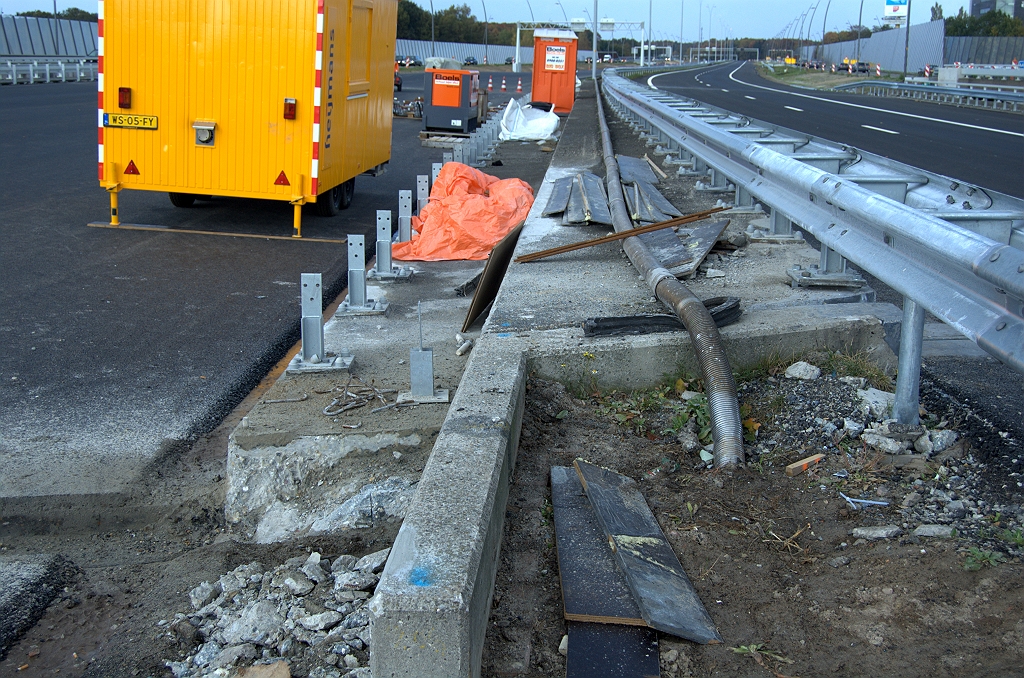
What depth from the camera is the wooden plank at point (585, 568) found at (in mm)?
2805

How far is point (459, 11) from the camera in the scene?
137500mm

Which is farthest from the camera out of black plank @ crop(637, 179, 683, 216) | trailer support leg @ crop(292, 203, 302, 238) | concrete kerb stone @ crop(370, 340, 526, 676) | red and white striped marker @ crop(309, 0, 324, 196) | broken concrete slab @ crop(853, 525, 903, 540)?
trailer support leg @ crop(292, 203, 302, 238)

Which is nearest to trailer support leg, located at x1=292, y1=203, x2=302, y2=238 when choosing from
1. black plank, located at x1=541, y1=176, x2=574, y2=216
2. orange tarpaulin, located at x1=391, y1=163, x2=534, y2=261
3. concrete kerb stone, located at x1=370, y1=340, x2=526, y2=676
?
orange tarpaulin, located at x1=391, y1=163, x2=534, y2=261

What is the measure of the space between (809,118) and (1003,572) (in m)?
26.9

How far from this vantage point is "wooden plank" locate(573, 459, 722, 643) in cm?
276

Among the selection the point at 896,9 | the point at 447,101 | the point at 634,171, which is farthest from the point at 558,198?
the point at 896,9

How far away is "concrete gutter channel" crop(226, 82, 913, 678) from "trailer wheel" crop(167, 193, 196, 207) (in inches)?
247

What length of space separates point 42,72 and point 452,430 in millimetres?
43372

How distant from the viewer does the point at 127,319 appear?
710 centimetres

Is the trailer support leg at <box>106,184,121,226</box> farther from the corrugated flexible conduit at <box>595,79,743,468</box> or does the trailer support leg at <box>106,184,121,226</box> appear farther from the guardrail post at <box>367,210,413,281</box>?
the corrugated flexible conduit at <box>595,79,743,468</box>

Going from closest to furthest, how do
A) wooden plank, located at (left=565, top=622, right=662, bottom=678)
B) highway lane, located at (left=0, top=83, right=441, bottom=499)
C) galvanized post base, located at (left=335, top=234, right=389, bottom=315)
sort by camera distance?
wooden plank, located at (left=565, top=622, right=662, bottom=678), highway lane, located at (left=0, top=83, right=441, bottom=499), galvanized post base, located at (left=335, top=234, right=389, bottom=315)

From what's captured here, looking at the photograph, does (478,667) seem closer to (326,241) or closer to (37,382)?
(37,382)

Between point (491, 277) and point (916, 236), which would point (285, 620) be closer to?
point (916, 236)

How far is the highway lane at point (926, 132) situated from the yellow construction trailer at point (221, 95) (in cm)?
850
